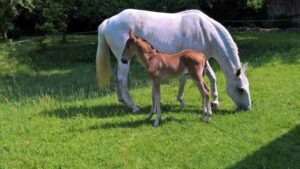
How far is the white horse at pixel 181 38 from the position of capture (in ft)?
29.7

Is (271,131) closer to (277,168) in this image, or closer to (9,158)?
(277,168)

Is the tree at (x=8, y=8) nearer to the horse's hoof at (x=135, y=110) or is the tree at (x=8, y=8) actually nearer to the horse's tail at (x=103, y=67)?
the horse's tail at (x=103, y=67)

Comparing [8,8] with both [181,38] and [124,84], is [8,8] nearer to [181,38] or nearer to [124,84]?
[124,84]

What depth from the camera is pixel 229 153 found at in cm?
666

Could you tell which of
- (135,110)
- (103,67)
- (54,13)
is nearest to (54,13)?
(54,13)

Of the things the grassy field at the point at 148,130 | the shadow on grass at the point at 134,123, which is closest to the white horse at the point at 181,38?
the grassy field at the point at 148,130

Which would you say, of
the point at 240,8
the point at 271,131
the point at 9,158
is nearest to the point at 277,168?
the point at 271,131

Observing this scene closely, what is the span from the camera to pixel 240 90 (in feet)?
29.3

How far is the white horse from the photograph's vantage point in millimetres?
9055

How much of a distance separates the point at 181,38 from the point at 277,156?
3.35m

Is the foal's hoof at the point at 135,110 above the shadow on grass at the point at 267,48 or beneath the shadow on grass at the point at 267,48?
above

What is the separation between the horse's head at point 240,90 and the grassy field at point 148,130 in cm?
21

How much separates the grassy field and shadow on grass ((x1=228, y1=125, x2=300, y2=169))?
0.01 metres

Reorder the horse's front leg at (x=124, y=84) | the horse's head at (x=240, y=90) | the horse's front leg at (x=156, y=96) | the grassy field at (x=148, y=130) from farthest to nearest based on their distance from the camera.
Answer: the horse's front leg at (x=124, y=84) → the horse's head at (x=240, y=90) → the horse's front leg at (x=156, y=96) → the grassy field at (x=148, y=130)
